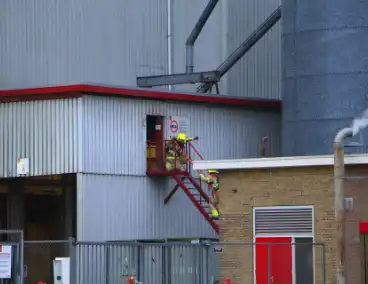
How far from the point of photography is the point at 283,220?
28984mm

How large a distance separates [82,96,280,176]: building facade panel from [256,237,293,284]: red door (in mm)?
6578

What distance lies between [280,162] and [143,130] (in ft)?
23.2

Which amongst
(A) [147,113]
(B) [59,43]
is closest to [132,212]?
(A) [147,113]

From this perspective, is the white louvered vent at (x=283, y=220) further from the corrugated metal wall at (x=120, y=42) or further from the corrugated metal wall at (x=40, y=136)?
the corrugated metal wall at (x=120, y=42)

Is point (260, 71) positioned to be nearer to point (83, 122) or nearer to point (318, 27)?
point (318, 27)

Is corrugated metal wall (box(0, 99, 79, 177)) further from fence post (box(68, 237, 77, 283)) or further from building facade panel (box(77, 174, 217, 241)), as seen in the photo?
fence post (box(68, 237, 77, 283))

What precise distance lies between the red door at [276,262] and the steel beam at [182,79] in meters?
10.6

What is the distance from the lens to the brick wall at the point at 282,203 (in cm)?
2756

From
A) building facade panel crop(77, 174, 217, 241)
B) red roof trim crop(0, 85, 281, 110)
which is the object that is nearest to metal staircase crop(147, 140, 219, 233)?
building facade panel crop(77, 174, 217, 241)

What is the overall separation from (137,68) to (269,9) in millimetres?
5702

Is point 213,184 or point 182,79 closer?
point 213,184

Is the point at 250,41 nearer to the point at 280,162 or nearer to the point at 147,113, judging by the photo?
the point at 147,113

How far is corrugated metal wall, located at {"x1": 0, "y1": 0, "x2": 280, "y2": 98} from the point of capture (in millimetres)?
39688

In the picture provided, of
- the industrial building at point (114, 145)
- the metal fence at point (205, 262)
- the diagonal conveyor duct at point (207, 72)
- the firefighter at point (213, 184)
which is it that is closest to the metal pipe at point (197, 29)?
the diagonal conveyor duct at point (207, 72)
